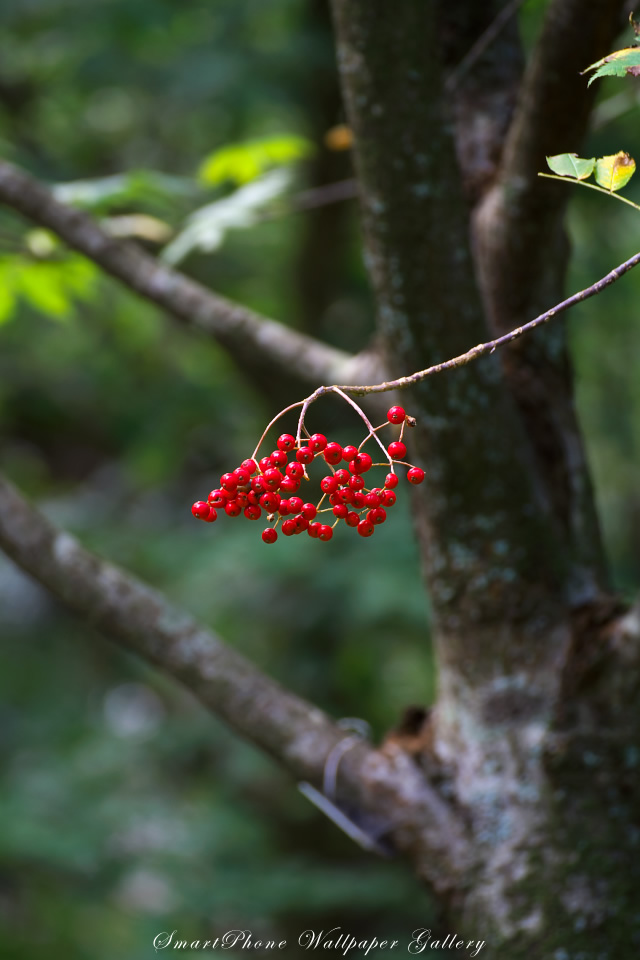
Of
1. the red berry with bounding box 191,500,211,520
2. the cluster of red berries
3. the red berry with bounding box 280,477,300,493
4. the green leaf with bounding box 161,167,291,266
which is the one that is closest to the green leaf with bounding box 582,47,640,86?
the cluster of red berries

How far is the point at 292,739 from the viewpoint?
4.48ft

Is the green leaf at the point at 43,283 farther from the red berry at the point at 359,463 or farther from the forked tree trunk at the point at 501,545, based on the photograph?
the red berry at the point at 359,463

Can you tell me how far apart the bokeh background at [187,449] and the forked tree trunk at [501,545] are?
1.81 ft

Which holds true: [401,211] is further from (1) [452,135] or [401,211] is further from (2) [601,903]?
(2) [601,903]

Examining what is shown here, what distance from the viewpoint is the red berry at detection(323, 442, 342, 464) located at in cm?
81

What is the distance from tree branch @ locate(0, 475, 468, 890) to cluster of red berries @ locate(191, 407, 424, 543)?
56cm

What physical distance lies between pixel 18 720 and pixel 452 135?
3.68 m

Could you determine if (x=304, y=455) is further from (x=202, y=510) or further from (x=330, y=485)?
(x=202, y=510)

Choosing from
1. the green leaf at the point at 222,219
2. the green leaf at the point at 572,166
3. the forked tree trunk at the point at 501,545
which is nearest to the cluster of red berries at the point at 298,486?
the green leaf at the point at 572,166

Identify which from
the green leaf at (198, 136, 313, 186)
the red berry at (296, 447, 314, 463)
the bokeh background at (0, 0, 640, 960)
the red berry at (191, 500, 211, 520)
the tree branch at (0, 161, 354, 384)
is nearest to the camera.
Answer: the red berry at (296, 447, 314, 463)

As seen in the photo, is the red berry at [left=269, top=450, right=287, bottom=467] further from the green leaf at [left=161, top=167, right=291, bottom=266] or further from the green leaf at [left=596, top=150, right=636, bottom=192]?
the green leaf at [left=161, top=167, right=291, bottom=266]

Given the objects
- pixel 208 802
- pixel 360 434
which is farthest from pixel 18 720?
pixel 360 434

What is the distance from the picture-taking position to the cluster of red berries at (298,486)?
79 cm

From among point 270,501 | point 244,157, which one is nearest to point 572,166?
point 270,501
